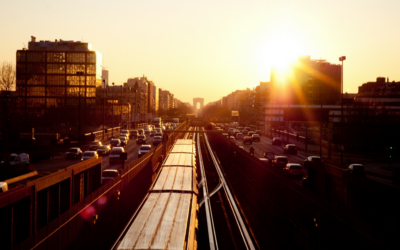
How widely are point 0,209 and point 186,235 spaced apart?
205 inches

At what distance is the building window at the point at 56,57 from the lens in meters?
124

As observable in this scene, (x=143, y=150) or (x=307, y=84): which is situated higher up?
(x=307, y=84)

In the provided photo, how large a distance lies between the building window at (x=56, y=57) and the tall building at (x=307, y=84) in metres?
78.2

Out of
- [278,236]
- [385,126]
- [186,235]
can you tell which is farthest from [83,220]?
[385,126]

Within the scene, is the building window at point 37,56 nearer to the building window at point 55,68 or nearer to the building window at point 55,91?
the building window at point 55,68

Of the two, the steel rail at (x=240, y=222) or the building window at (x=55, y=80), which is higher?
the building window at (x=55, y=80)

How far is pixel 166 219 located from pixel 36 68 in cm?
12578

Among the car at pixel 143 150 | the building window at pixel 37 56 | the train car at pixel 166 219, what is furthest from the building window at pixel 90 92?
the train car at pixel 166 219

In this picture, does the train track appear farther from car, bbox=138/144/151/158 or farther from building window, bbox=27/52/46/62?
building window, bbox=27/52/46/62

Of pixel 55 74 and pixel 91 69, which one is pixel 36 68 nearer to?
pixel 55 74

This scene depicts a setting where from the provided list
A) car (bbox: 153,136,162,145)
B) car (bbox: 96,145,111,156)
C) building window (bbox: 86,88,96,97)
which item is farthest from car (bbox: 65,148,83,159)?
building window (bbox: 86,88,96,97)

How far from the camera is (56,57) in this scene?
4921 inches

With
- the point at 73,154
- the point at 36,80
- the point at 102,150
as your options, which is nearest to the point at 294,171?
the point at 73,154

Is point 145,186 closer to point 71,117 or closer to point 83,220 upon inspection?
point 83,220
